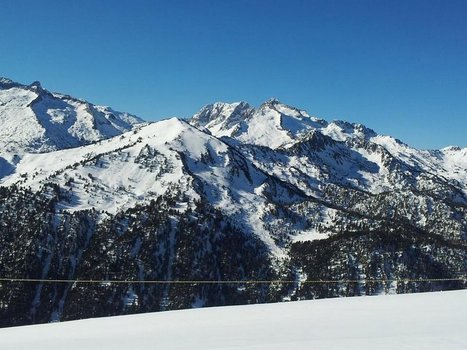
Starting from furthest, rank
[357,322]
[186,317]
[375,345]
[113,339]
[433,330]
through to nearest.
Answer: [186,317], [357,322], [113,339], [433,330], [375,345]

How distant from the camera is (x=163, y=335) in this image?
15.5 m

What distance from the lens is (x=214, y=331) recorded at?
1571 cm

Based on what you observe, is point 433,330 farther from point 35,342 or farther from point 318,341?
point 35,342

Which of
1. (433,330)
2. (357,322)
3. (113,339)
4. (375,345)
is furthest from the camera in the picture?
(357,322)

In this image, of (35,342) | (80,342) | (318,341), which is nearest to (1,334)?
(35,342)

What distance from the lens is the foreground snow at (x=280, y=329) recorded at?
13.3 m

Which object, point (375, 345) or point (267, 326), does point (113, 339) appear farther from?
point (375, 345)

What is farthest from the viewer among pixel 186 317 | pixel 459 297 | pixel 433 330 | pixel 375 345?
pixel 459 297

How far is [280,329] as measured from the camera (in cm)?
1555

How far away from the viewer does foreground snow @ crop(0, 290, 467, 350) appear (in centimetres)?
1329

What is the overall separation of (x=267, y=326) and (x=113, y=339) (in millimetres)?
5463

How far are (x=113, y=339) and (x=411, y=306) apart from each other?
12563mm

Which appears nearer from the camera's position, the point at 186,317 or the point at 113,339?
the point at 113,339

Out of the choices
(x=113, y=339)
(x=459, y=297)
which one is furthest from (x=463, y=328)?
(x=113, y=339)
